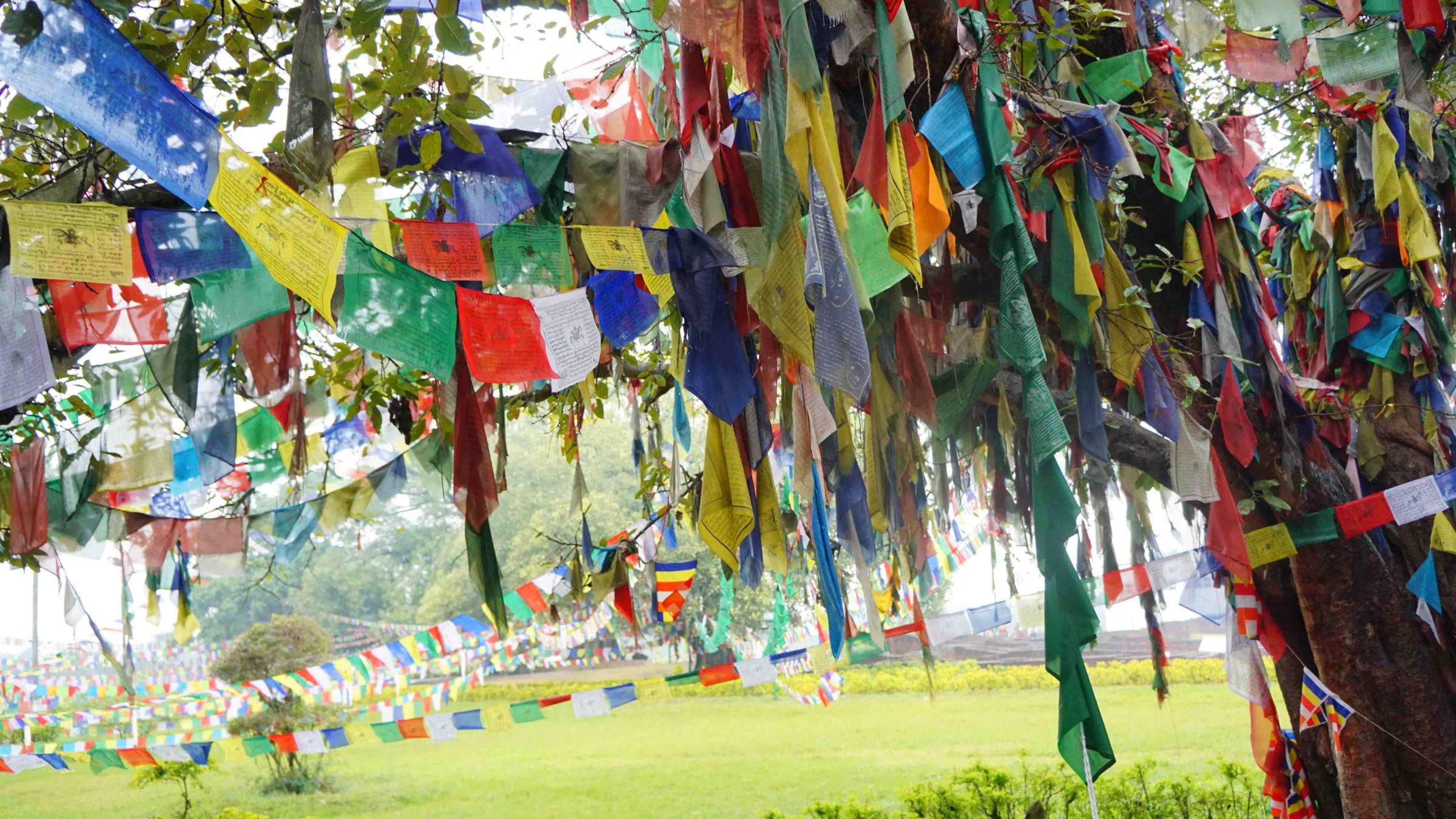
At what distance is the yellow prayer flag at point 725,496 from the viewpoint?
8.40ft

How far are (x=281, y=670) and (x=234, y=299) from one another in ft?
27.2

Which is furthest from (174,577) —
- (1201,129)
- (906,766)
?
(906,766)

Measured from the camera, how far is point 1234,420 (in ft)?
10.1

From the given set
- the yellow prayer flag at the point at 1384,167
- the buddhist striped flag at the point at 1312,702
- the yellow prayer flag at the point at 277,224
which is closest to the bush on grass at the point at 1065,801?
the buddhist striped flag at the point at 1312,702

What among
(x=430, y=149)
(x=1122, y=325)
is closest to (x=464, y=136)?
(x=430, y=149)

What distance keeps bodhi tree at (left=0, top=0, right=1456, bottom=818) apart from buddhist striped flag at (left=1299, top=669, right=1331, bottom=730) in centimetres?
6

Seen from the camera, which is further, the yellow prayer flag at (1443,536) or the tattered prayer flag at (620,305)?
the yellow prayer flag at (1443,536)

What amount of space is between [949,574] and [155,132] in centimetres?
566

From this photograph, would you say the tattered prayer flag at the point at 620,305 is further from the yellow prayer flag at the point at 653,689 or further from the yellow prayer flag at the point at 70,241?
the yellow prayer flag at the point at 653,689

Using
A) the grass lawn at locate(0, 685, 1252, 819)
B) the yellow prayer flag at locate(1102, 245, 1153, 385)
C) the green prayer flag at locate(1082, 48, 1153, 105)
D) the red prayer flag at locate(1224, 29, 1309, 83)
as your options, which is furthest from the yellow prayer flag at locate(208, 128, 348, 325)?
the grass lawn at locate(0, 685, 1252, 819)

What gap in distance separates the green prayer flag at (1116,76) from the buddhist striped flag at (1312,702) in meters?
2.02

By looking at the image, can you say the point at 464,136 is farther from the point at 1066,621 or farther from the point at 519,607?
the point at 519,607

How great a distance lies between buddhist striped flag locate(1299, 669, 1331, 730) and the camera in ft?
11.4

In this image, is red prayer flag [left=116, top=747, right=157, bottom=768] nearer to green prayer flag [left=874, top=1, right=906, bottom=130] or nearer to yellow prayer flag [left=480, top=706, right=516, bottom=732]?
yellow prayer flag [left=480, top=706, right=516, bottom=732]
